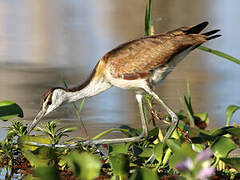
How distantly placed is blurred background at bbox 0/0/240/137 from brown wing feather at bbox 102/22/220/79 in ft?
1.36

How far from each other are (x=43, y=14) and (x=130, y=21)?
204 centimetres

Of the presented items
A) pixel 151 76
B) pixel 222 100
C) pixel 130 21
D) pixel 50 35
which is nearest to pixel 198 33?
pixel 151 76

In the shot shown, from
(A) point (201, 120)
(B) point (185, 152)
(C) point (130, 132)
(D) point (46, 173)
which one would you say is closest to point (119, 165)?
(B) point (185, 152)

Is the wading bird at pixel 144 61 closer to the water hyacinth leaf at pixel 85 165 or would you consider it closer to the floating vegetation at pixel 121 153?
the floating vegetation at pixel 121 153

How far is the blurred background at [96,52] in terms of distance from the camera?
7223 mm

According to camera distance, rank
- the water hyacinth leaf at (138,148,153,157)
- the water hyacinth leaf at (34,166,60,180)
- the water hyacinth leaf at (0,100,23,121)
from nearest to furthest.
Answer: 1. the water hyacinth leaf at (34,166,60,180)
2. the water hyacinth leaf at (138,148,153,157)
3. the water hyacinth leaf at (0,100,23,121)

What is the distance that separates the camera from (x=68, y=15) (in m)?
14.1

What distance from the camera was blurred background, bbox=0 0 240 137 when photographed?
7.22 m

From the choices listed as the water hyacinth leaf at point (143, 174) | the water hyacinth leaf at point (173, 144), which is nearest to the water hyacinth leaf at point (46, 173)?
the water hyacinth leaf at point (143, 174)

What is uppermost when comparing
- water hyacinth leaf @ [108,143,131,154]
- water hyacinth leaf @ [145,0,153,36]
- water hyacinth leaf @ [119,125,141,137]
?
water hyacinth leaf @ [145,0,153,36]

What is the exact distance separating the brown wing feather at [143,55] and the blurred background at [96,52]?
0.42 meters

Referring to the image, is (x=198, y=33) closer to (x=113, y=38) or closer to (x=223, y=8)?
(x=113, y=38)

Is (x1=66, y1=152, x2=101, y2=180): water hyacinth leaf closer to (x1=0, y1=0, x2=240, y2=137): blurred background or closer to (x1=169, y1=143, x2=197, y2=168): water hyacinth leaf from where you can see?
(x1=169, y1=143, x2=197, y2=168): water hyacinth leaf

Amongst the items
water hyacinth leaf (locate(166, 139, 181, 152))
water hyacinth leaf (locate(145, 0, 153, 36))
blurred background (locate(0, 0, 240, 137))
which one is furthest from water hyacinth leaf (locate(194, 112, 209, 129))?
water hyacinth leaf (locate(166, 139, 181, 152))
